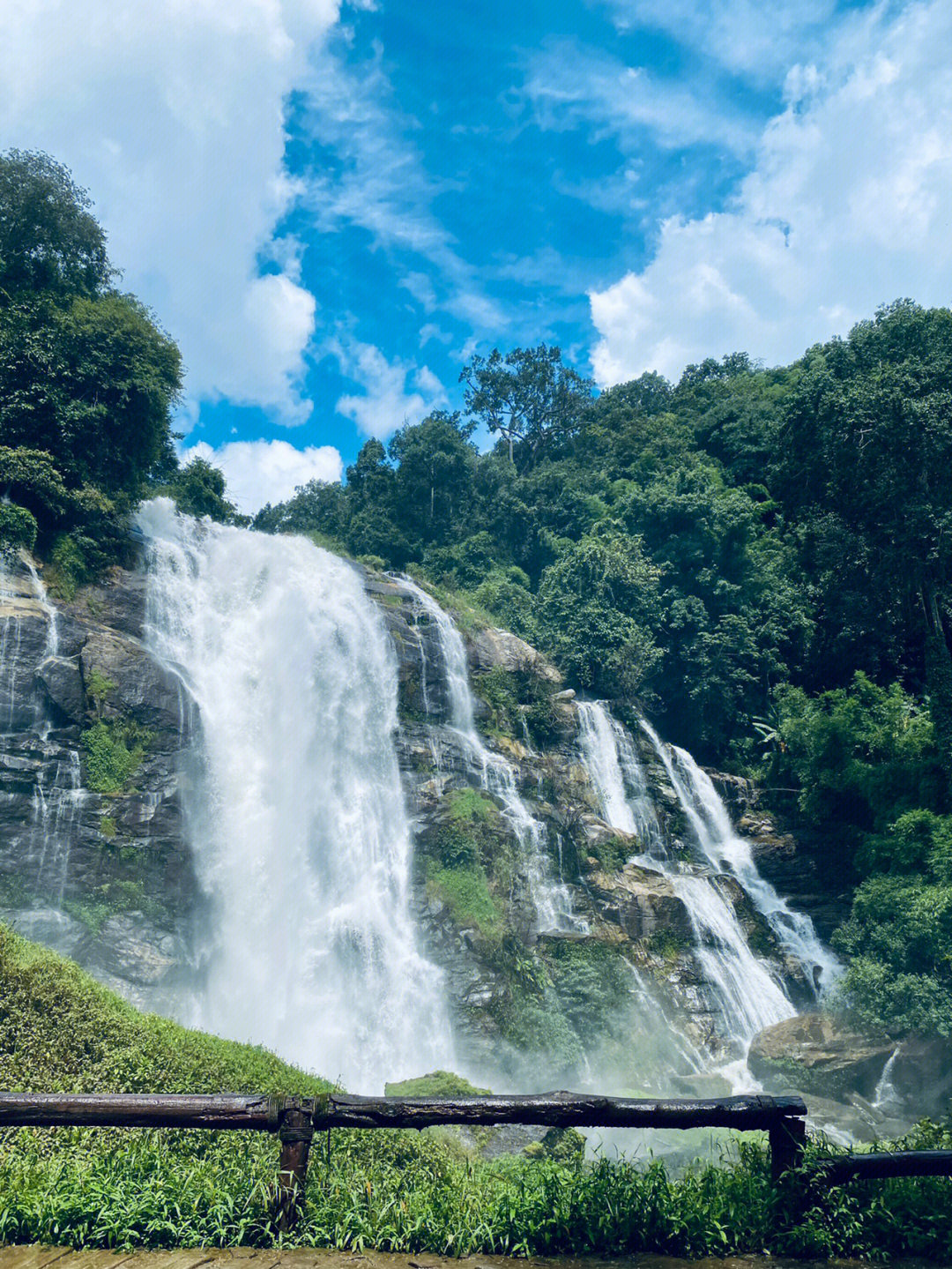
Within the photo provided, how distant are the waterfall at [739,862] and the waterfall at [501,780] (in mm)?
4828

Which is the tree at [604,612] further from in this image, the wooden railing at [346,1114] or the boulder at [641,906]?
the wooden railing at [346,1114]

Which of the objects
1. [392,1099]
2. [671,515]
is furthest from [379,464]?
[392,1099]

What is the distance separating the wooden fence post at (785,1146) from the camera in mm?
4078

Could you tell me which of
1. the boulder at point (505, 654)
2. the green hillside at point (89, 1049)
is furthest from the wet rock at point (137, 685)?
the green hillside at point (89, 1049)

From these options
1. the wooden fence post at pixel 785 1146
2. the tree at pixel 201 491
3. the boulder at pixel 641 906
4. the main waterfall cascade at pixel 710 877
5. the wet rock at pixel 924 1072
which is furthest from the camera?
the tree at pixel 201 491

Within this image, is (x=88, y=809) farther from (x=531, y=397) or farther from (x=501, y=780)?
(x=531, y=397)

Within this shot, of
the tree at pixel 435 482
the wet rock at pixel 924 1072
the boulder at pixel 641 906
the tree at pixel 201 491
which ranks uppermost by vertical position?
the tree at pixel 435 482

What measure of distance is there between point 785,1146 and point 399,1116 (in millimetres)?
2034

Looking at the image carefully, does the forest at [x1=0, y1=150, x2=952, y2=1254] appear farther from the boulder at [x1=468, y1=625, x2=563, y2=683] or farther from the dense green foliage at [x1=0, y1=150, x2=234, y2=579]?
the boulder at [x1=468, y1=625, x2=563, y2=683]

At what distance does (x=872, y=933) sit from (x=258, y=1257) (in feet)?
49.2

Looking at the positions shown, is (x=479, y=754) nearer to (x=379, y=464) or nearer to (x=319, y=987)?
(x=319, y=987)

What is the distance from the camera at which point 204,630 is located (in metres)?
19.5

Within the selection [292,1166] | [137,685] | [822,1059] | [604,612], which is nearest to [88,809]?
[137,685]

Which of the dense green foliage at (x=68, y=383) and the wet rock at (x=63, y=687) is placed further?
the dense green foliage at (x=68, y=383)
